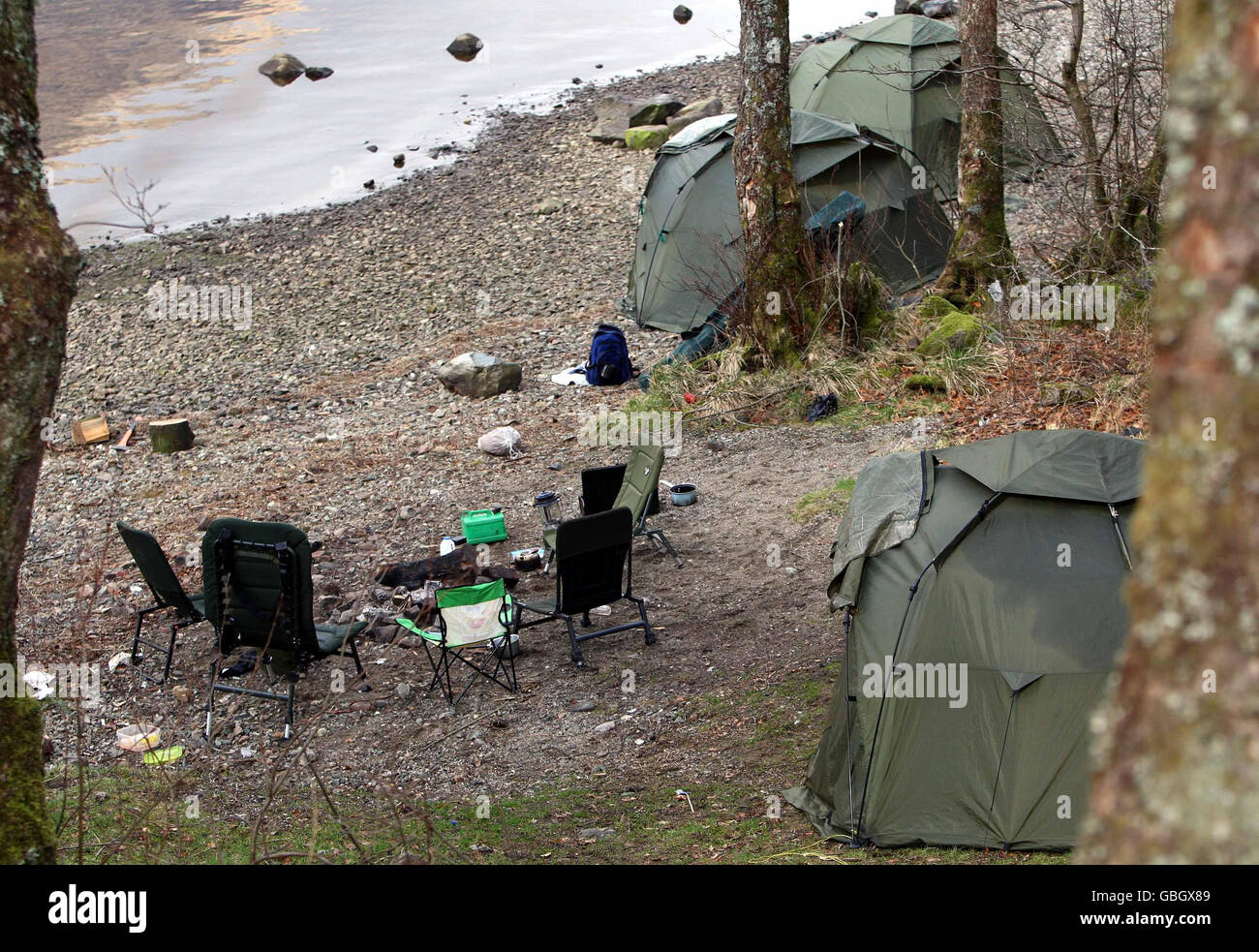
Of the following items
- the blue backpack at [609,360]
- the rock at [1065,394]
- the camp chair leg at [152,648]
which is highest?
the rock at [1065,394]

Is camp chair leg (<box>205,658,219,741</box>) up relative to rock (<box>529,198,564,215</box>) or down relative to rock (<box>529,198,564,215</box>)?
down

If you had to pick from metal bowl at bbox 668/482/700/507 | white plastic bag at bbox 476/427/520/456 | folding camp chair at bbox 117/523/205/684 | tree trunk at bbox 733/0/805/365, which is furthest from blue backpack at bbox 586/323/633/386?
folding camp chair at bbox 117/523/205/684

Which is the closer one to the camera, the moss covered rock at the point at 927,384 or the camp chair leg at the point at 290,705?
the camp chair leg at the point at 290,705

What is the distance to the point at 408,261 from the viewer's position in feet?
64.3

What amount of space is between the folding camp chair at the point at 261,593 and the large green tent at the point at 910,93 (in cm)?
1221

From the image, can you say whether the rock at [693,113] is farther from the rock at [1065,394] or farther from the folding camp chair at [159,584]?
the folding camp chair at [159,584]

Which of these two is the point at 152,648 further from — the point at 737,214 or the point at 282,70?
the point at 282,70

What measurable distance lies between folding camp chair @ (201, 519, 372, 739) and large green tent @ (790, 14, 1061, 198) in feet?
40.1

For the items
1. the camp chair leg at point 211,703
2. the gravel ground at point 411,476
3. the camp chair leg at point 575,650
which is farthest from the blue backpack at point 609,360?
the camp chair leg at point 211,703

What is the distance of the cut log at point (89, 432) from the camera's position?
14023mm

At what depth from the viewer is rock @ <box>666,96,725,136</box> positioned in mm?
23125

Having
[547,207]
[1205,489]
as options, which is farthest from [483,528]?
[547,207]

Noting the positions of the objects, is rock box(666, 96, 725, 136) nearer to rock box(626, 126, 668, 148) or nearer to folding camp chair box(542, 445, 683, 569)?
rock box(626, 126, 668, 148)

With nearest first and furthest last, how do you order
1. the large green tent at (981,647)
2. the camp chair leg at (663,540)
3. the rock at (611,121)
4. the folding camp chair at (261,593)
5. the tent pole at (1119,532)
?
the large green tent at (981,647) → the tent pole at (1119,532) → the folding camp chair at (261,593) → the camp chair leg at (663,540) → the rock at (611,121)
